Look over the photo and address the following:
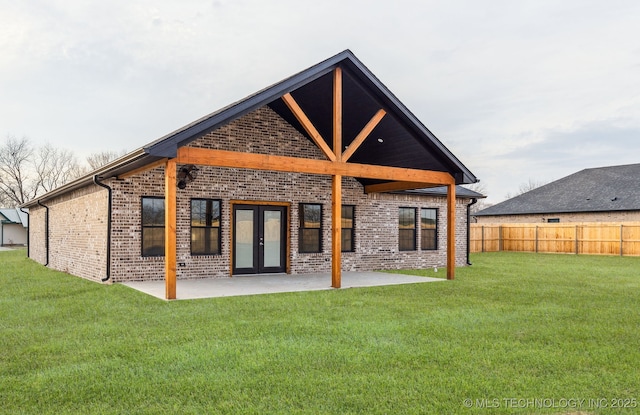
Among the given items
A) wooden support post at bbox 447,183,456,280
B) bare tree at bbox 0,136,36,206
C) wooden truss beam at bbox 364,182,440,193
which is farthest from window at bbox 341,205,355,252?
bare tree at bbox 0,136,36,206

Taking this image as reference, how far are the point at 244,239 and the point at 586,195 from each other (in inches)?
985

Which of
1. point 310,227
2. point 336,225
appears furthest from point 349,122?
point 310,227

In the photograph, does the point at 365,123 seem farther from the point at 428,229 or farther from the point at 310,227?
the point at 428,229

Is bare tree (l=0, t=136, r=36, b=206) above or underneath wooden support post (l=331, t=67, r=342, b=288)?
above

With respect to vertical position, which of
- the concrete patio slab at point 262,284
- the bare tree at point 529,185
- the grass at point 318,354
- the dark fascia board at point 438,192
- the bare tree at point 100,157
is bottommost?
the concrete patio slab at point 262,284

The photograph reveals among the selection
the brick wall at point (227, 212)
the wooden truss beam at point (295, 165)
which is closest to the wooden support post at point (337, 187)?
the wooden truss beam at point (295, 165)

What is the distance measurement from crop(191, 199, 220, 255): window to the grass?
3.29 m

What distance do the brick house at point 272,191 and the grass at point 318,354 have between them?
2.21 metres

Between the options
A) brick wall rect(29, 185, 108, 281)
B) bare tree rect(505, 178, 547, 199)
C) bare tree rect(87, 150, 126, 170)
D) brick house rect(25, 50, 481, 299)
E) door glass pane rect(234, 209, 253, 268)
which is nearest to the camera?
brick house rect(25, 50, 481, 299)

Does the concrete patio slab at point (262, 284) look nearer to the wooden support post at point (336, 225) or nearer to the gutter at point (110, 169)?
the wooden support post at point (336, 225)

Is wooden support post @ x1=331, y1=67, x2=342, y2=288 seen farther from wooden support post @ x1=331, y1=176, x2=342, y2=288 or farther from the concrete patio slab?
the concrete patio slab

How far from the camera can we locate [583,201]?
2895cm

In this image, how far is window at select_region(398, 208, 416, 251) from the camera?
53.8ft

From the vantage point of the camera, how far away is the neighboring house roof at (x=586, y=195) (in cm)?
2741
